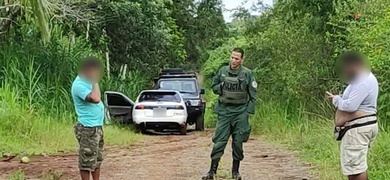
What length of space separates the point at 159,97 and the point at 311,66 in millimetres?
4779

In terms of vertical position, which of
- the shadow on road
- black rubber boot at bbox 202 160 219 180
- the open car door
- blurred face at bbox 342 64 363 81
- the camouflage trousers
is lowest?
the shadow on road

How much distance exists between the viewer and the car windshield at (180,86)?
1892 centimetres

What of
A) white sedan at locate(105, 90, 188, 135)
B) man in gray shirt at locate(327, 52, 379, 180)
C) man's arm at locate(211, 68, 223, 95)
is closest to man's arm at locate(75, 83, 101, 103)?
man's arm at locate(211, 68, 223, 95)

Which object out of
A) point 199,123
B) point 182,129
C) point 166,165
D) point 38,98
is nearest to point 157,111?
point 182,129

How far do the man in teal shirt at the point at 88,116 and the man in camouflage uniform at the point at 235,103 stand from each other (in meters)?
1.86

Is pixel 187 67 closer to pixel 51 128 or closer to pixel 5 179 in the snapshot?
pixel 51 128

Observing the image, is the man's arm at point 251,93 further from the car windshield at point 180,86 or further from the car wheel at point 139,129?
the car windshield at point 180,86

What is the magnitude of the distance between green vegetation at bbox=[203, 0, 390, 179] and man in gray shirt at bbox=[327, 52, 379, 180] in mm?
1482

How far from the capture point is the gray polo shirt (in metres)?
5.39

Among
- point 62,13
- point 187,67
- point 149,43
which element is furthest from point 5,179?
point 187,67

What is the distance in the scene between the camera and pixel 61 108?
41.6 feet

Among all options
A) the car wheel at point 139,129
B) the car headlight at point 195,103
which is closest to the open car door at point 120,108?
the car wheel at point 139,129

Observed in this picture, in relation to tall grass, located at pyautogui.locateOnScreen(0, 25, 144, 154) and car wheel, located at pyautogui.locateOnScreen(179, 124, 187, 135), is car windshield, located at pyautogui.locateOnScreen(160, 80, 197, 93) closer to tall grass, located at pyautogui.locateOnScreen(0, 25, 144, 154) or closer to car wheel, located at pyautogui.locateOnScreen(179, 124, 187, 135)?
car wheel, located at pyautogui.locateOnScreen(179, 124, 187, 135)

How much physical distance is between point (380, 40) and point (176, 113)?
8066mm
